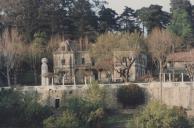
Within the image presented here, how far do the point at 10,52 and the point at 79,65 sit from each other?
33.7 feet

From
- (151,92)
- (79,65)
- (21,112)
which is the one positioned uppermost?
(79,65)

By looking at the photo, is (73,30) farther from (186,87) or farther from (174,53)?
(186,87)

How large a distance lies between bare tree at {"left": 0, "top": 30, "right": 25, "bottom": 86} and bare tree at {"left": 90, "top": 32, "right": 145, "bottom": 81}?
8292 mm

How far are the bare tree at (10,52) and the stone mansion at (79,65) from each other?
4634mm

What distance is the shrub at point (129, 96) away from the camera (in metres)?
69.3

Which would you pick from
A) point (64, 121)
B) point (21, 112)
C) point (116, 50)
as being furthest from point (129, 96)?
point (116, 50)

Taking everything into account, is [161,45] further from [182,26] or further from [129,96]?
[129,96]

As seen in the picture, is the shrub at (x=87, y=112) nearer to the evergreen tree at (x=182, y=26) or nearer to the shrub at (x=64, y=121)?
the shrub at (x=64, y=121)

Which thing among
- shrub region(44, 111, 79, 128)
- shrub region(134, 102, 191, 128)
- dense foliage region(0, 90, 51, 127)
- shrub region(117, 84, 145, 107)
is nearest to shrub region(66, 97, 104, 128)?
shrub region(44, 111, 79, 128)

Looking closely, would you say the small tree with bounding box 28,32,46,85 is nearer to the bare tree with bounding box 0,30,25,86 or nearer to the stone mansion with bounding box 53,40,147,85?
the bare tree with bounding box 0,30,25,86

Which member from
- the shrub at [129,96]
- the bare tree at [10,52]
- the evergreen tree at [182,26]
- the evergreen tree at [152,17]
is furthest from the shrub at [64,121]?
the evergreen tree at [152,17]

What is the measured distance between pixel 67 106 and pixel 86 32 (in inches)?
1055

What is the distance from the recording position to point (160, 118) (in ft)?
201

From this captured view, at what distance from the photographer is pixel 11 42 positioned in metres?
83.2
